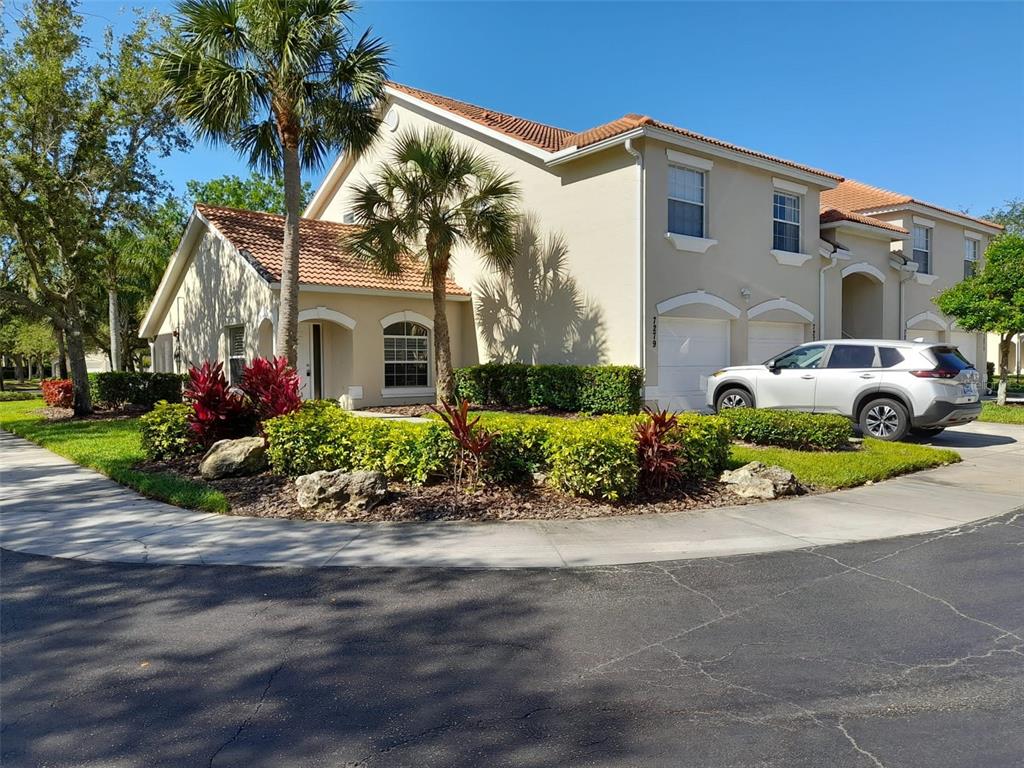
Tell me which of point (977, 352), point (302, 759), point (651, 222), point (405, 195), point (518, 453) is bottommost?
point (302, 759)

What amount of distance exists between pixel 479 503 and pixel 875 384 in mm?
8117

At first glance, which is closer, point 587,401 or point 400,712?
point 400,712

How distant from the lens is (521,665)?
3803mm

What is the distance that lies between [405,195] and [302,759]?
14.1 metres

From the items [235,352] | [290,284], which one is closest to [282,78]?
[290,284]

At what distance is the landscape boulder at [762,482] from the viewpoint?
306 inches

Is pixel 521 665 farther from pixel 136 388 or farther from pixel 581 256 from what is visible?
pixel 136 388

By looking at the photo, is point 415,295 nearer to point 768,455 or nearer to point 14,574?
point 768,455

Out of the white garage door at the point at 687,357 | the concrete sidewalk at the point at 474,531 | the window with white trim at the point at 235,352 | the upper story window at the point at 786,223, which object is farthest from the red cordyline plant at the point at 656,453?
the window with white trim at the point at 235,352

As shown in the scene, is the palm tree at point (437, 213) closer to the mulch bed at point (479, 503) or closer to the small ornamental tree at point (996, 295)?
the mulch bed at point (479, 503)

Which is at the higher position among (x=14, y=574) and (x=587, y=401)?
(x=587, y=401)

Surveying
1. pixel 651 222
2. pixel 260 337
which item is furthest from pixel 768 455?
pixel 260 337

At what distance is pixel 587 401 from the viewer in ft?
47.3

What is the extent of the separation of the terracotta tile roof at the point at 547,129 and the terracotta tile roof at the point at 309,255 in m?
4.44
